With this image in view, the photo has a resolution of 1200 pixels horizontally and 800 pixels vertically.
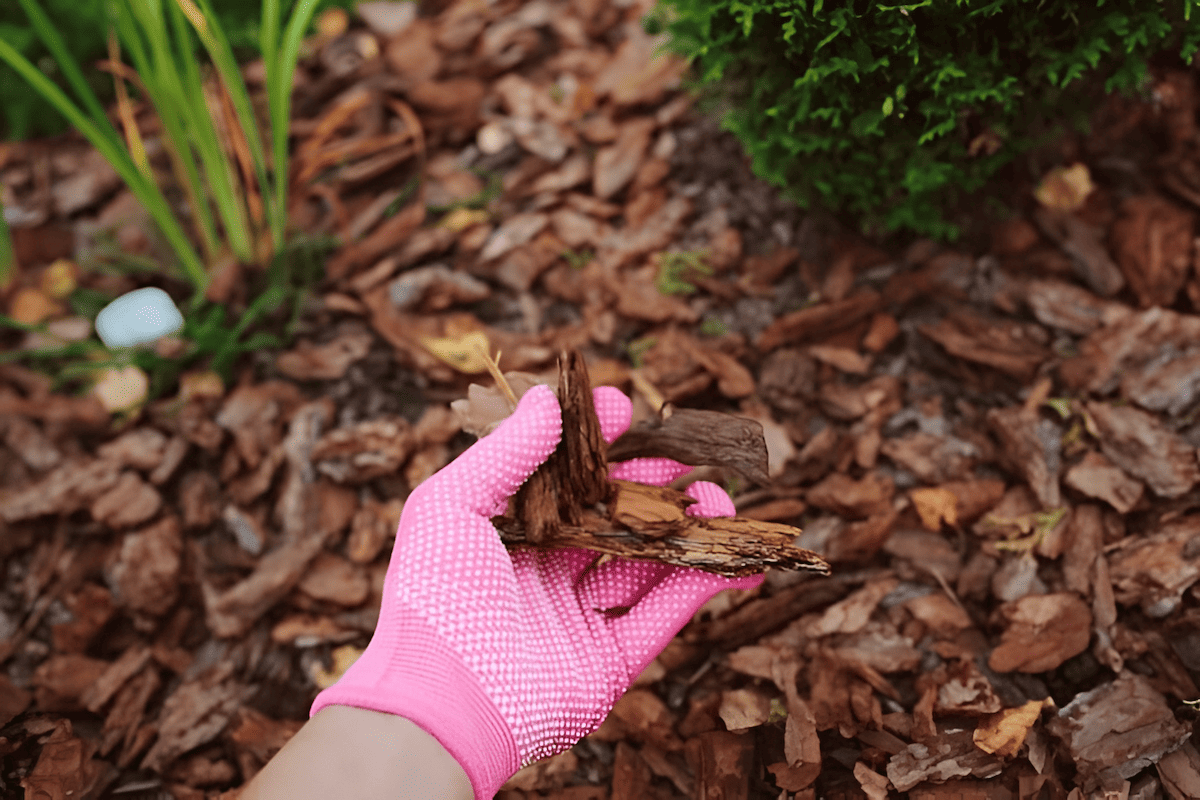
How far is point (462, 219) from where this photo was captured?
217cm

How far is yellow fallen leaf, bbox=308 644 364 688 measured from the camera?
157cm

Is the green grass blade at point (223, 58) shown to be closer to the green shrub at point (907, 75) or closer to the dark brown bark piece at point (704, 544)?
the green shrub at point (907, 75)

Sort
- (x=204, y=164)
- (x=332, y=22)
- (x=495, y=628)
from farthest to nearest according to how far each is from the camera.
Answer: (x=332, y=22) < (x=204, y=164) < (x=495, y=628)

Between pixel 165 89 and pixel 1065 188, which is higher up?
pixel 165 89

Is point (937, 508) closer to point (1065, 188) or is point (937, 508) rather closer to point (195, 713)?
point (1065, 188)

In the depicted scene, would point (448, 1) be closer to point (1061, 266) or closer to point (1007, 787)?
point (1061, 266)

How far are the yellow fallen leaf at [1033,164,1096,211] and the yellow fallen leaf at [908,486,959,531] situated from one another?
899 millimetres

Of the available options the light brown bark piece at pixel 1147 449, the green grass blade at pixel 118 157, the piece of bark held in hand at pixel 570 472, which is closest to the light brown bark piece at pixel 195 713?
→ the piece of bark held in hand at pixel 570 472

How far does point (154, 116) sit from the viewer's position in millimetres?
2436

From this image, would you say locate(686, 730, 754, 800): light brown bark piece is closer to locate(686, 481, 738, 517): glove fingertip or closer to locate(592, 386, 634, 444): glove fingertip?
locate(686, 481, 738, 517): glove fingertip

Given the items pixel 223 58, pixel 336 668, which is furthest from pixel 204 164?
pixel 336 668

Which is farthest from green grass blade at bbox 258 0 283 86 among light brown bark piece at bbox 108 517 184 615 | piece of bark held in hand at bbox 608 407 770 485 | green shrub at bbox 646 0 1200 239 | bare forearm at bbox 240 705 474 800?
bare forearm at bbox 240 705 474 800

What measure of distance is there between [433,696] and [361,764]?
0.45 feet

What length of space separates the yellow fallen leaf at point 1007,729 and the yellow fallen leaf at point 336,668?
128cm
